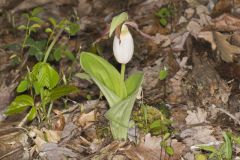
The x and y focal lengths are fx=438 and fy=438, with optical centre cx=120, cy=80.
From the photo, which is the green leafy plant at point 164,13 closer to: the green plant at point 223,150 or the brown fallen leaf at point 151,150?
the brown fallen leaf at point 151,150

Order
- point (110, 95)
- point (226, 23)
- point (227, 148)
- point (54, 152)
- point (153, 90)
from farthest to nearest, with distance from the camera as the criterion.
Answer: point (226, 23), point (153, 90), point (54, 152), point (110, 95), point (227, 148)

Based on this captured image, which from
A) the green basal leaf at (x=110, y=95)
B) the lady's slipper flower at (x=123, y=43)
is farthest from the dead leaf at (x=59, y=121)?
the lady's slipper flower at (x=123, y=43)

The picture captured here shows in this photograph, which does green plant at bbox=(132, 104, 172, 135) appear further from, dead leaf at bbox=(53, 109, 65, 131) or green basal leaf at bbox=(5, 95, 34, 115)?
green basal leaf at bbox=(5, 95, 34, 115)

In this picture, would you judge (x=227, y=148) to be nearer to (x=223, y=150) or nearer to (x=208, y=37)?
(x=223, y=150)

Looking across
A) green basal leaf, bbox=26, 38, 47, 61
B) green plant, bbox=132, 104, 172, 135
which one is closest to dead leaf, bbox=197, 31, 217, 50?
green plant, bbox=132, 104, 172, 135

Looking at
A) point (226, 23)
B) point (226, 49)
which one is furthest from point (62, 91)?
point (226, 23)

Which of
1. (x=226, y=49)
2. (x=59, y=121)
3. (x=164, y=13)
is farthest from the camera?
(x=164, y=13)
